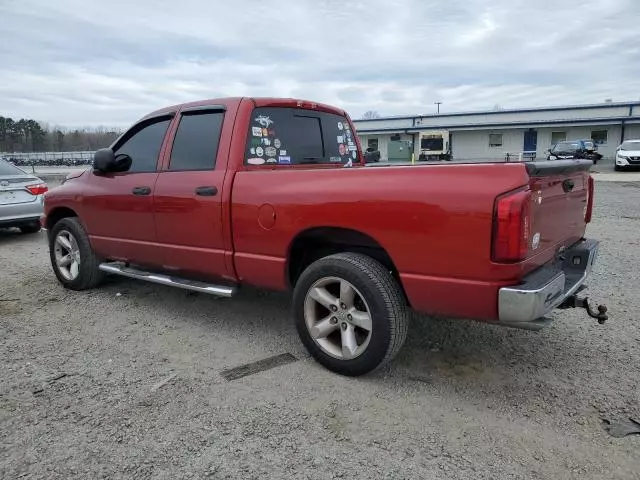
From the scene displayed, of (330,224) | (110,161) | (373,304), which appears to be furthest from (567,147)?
(373,304)

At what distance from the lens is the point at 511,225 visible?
2.56 m

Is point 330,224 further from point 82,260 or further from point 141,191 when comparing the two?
point 82,260

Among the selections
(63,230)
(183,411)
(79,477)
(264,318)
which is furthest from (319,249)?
(63,230)

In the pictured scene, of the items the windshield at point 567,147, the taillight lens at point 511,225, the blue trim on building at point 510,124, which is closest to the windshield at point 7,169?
the taillight lens at point 511,225

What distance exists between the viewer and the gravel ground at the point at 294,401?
2449 millimetres

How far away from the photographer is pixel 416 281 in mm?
2953

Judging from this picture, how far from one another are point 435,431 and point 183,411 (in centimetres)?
146

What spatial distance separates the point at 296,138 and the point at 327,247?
4.01 ft

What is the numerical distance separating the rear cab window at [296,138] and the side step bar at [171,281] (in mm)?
1034

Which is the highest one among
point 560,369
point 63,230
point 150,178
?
Answer: point 150,178

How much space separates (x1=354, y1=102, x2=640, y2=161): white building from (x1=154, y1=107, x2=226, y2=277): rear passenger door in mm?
32633

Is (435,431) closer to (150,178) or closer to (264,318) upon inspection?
(264,318)

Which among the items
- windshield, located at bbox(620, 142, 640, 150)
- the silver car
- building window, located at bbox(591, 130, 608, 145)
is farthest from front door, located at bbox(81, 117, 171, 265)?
building window, located at bbox(591, 130, 608, 145)

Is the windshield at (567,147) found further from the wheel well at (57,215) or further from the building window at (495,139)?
the wheel well at (57,215)
